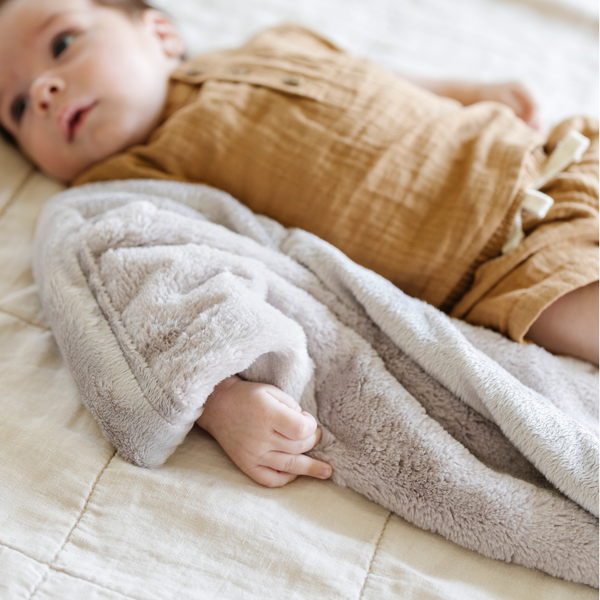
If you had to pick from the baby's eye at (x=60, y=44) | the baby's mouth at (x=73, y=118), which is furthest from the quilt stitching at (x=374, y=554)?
the baby's eye at (x=60, y=44)

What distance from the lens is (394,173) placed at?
2.96ft

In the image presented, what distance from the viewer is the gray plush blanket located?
0.63 metres

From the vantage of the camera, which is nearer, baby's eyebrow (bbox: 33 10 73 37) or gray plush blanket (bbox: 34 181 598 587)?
gray plush blanket (bbox: 34 181 598 587)

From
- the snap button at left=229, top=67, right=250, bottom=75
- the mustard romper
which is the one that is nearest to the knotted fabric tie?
the mustard romper

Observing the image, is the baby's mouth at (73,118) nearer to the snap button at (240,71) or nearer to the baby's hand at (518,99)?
the snap button at (240,71)

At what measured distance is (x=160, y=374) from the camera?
64 centimetres

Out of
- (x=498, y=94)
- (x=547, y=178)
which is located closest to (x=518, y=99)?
(x=498, y=94)

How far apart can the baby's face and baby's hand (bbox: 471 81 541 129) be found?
68cm

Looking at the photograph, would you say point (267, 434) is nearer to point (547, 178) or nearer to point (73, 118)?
point (547, 178)

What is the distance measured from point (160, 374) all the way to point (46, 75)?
70cm

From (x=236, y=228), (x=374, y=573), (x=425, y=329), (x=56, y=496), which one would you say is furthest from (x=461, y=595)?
(x=236, y=228)

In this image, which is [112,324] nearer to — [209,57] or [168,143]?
[168,143]

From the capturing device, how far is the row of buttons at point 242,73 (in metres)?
1.00

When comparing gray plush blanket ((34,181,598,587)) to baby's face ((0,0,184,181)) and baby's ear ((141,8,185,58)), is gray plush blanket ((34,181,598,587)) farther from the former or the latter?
baby's ear ((141,8,185,58))
